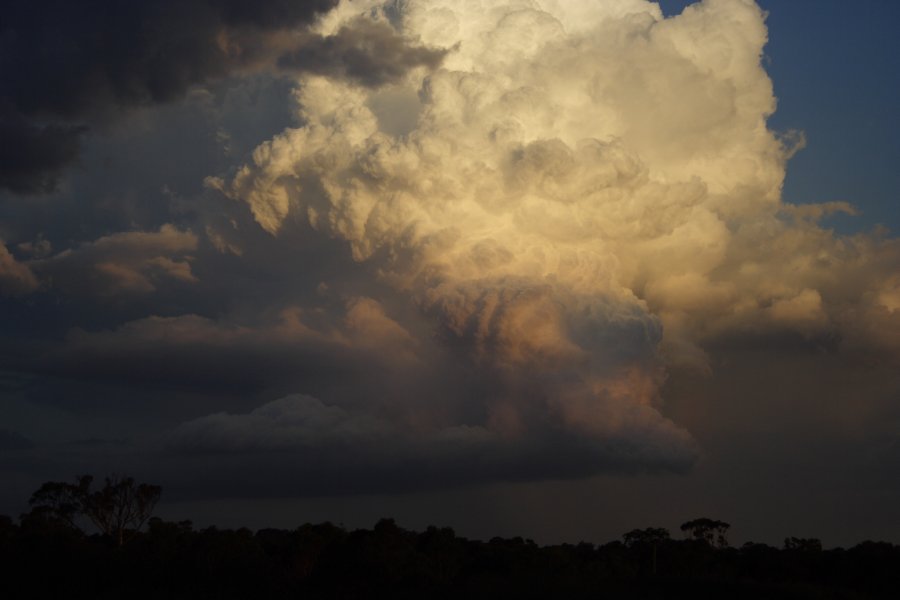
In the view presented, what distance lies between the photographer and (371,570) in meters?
68.7

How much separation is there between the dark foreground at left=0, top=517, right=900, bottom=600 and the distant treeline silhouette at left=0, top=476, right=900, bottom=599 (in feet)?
0.38

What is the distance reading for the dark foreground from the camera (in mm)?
42656

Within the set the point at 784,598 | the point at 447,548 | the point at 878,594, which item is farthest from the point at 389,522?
the point at 784,598

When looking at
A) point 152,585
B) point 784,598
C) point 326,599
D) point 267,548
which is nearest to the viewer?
point 784,598

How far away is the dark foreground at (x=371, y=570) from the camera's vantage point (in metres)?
42.7

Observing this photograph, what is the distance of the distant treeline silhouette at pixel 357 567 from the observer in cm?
4316

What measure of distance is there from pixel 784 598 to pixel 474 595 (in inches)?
490

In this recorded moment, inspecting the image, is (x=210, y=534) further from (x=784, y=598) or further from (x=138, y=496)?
(x=784, y=598)

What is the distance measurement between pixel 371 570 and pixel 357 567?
3031 millimetres

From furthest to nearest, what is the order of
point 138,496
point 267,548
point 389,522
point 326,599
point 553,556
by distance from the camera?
point 138,496 < point 267,548 < point 553,556 < point 389,522 < point 326,599

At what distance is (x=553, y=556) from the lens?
84.9 m

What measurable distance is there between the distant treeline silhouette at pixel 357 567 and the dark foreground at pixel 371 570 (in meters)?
0.12

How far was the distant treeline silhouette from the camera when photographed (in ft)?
142

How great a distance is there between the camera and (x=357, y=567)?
234ft
